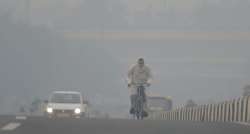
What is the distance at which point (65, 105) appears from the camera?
1491 inches

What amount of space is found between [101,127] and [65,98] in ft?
74.6

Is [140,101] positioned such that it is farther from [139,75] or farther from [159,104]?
[159,104]

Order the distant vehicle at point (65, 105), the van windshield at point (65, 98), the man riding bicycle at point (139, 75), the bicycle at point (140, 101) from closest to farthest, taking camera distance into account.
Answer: the man riding bicycle at point (139, 75)
the bicycle at point (140, 101)
the distant vehicle at point (65, 105)
the van windshield at point (65, 98)

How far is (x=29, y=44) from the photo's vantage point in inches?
7372

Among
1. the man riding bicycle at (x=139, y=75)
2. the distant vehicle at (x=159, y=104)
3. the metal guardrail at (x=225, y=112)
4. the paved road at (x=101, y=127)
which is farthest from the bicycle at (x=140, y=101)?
the distant vehicle at (x=159, y=104)

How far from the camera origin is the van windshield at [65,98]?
38.2 m

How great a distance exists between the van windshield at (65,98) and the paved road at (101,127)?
20535 mm

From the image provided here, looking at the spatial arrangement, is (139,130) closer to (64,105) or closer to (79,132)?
(79,132)

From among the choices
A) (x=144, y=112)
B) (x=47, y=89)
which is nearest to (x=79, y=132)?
(x=144, y=112)

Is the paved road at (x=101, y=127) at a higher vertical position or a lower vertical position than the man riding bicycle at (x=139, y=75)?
lower

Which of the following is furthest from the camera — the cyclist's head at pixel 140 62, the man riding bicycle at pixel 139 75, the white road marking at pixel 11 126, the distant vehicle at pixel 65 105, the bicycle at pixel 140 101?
the distant vehicle at pixel 65 105

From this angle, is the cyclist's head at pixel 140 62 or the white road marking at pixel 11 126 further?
the cyclist's head at pixel 140 62

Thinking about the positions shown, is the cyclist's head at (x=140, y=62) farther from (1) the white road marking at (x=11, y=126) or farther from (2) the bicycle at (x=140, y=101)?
(1) the white road marking at (x=11, y=126)

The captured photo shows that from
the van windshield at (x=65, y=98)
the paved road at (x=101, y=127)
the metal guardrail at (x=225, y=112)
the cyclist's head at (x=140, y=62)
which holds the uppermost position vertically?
the cyclist's head at (x=140, y=62)
